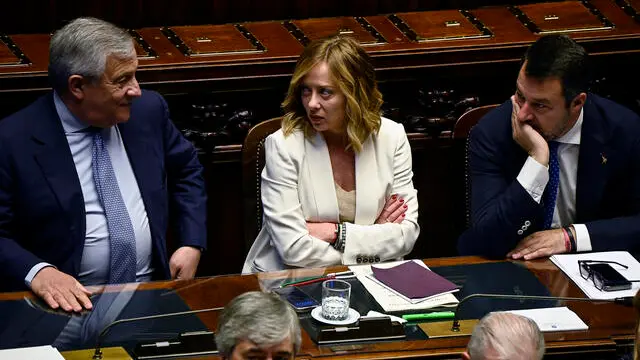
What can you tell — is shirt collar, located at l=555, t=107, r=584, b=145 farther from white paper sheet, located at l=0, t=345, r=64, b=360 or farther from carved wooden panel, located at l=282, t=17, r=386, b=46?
white paper sheet, located at l=0, t=345, r=64, b=360

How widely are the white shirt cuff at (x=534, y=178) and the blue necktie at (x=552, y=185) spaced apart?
0.16 m

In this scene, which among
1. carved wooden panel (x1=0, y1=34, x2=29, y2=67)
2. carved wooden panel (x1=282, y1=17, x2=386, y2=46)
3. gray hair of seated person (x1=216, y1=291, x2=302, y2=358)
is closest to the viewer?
gray hair of seated person (x1=216, y1=291, x2=302, y2=358)

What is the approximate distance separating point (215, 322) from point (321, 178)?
955 mm

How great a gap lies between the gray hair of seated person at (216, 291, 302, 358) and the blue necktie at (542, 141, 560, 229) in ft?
5.62

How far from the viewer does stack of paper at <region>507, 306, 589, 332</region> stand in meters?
3.90

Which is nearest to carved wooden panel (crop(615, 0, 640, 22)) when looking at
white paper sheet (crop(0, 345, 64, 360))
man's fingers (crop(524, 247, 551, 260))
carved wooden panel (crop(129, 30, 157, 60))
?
man's fingers (crop(524, 247, 551, 260))

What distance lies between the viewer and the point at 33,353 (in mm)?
3680

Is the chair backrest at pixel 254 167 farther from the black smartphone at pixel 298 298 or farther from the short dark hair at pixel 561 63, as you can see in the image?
the short dark hair at pixel 561 63

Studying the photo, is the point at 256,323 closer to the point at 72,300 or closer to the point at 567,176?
the point at 72,300

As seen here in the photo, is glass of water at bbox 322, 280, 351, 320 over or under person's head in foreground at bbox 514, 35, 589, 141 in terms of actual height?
under

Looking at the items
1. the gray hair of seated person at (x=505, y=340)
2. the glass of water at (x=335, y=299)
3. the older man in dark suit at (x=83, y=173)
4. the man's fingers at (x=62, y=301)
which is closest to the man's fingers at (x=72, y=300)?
the man's fingers at (x=62, y=301)

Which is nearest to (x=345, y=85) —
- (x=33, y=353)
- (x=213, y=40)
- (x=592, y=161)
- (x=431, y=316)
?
(x=592, y=161)

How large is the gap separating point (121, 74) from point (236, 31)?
1.53 metres

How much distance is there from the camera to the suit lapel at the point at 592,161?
15.4ft
